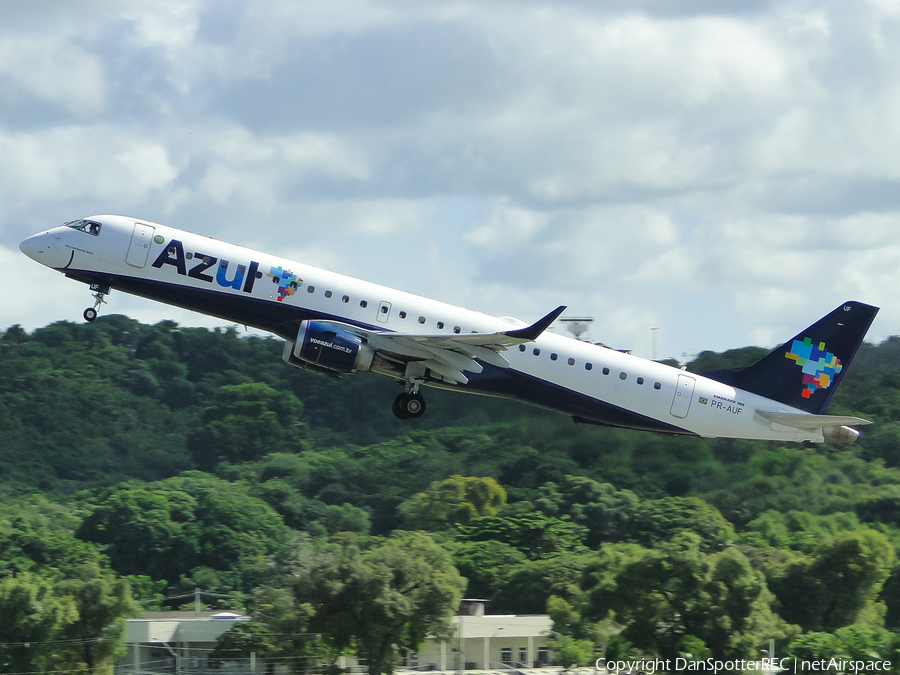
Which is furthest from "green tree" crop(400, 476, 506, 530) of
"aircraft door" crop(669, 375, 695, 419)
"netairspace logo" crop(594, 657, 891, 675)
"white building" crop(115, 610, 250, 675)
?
"aircraft door" crop(669, 375, 695, 419)

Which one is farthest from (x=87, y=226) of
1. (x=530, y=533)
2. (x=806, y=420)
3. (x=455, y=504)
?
(x=455, y=504)

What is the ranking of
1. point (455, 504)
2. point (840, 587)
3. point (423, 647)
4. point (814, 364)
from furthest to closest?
point (455, 504) → point (840, 587) → point (423, 647) → point (814, 364)

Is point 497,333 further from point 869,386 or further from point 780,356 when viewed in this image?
point 869,386

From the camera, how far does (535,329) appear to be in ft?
114

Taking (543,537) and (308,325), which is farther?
(543,537)

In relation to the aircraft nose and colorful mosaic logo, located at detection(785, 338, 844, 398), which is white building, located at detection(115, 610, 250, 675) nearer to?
the aircraft nose

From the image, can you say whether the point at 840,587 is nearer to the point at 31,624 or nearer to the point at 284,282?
the point at 284,282

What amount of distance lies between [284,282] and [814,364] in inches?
731

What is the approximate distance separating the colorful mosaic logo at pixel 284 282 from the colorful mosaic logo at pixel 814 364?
17.3 meters

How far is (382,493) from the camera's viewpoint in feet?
291

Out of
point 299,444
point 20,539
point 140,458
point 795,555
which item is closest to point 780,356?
point 795,555

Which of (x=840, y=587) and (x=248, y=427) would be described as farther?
(x=248, y=427)

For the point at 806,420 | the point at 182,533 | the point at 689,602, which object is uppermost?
the point at 806,420

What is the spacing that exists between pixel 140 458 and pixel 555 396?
72994 mm
